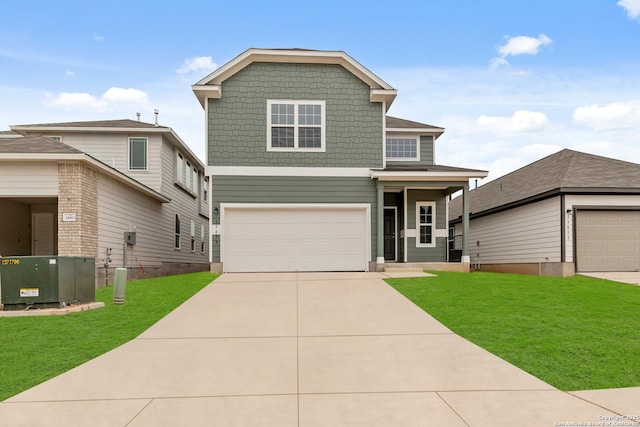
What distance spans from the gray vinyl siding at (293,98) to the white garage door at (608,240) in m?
7.64

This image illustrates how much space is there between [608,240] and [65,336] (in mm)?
17320

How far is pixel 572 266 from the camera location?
1731 centimetres

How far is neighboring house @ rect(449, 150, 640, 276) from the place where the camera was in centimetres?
1745

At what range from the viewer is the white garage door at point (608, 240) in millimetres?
17484

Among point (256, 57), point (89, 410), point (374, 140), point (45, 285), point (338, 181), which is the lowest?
point (89, 410)

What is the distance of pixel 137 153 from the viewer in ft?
70.2

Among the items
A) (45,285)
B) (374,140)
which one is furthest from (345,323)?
(374,140)

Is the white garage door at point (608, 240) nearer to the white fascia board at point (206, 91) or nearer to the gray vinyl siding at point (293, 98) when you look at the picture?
the gray vinyl siding at point (293, 98)

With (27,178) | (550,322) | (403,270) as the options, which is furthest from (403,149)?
(27,178)

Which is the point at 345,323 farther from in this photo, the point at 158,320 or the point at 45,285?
the point at 45,285

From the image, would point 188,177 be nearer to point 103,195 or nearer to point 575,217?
point 103,195

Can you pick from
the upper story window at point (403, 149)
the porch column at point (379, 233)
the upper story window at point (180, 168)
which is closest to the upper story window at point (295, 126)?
the porch column at point (379, 233)

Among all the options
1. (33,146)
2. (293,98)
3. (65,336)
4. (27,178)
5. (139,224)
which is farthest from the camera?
(139,224)

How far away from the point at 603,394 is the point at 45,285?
10.3m
